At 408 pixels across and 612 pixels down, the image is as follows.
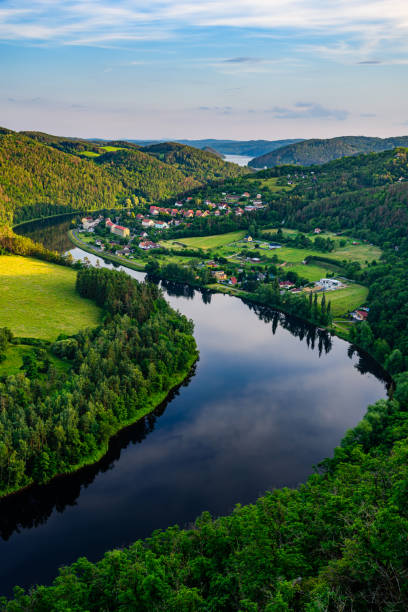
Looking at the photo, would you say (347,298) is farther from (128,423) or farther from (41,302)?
(41,302)

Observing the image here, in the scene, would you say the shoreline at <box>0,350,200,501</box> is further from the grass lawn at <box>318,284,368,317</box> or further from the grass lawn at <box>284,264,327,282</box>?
the grass lawn at <box>284,264,327,282</box>

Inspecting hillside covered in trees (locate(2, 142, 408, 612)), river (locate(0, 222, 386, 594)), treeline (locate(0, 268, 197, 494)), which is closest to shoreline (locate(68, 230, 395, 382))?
river (locate(0, 222, 386, 594))

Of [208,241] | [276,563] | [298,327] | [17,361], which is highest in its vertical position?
[208,241]

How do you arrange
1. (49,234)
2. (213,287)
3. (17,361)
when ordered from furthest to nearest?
1. (49,234)
2. (213,287)
3. (17,361)

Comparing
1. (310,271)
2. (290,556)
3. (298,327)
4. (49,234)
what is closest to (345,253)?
(310,271)

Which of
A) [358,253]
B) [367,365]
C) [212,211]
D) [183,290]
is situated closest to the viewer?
[367,365]
